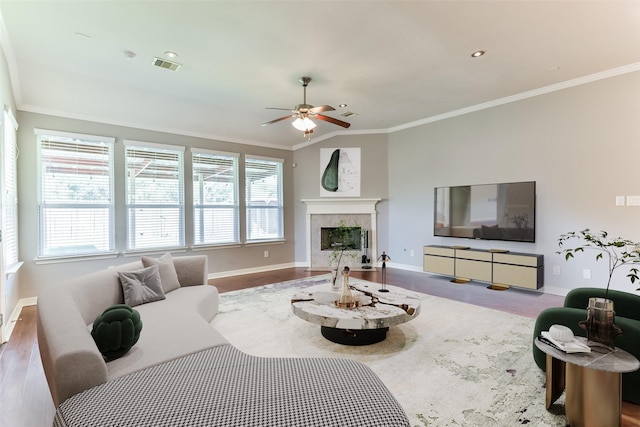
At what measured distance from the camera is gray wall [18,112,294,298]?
435 cm

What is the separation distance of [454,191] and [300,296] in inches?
150

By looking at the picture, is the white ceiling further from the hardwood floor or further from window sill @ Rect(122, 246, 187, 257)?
the hardwood floor

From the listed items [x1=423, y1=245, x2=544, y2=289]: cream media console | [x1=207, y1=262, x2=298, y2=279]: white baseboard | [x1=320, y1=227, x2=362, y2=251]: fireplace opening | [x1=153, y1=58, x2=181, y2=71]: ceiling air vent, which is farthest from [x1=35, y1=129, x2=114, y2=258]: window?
[x1=423, y1=245, x2=544, y2=289]: cream media console

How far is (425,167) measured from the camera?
247 inches

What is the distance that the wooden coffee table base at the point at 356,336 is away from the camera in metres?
2.93

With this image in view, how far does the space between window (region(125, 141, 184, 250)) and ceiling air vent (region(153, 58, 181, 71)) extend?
2037 millimetres

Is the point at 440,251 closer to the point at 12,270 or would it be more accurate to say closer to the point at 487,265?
the point at 487,265

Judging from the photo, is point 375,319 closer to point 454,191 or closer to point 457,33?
point 457,33

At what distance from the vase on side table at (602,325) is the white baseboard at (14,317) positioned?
497cm

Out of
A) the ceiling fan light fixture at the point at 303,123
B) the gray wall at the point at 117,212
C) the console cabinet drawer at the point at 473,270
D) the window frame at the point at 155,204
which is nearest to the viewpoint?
the ceiling fan light fixture at the point at 303,123

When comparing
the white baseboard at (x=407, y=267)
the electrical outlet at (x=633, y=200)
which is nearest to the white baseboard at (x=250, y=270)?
the white baseboard at (x=407, y=267)

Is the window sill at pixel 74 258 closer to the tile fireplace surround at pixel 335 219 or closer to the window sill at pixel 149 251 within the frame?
the window sill at pixel 149 251

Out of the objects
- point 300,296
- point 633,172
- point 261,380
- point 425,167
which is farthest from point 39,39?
point 633,172

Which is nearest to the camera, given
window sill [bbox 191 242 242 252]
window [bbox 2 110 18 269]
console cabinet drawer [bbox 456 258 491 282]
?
window [bbox 2 110 18 269]
